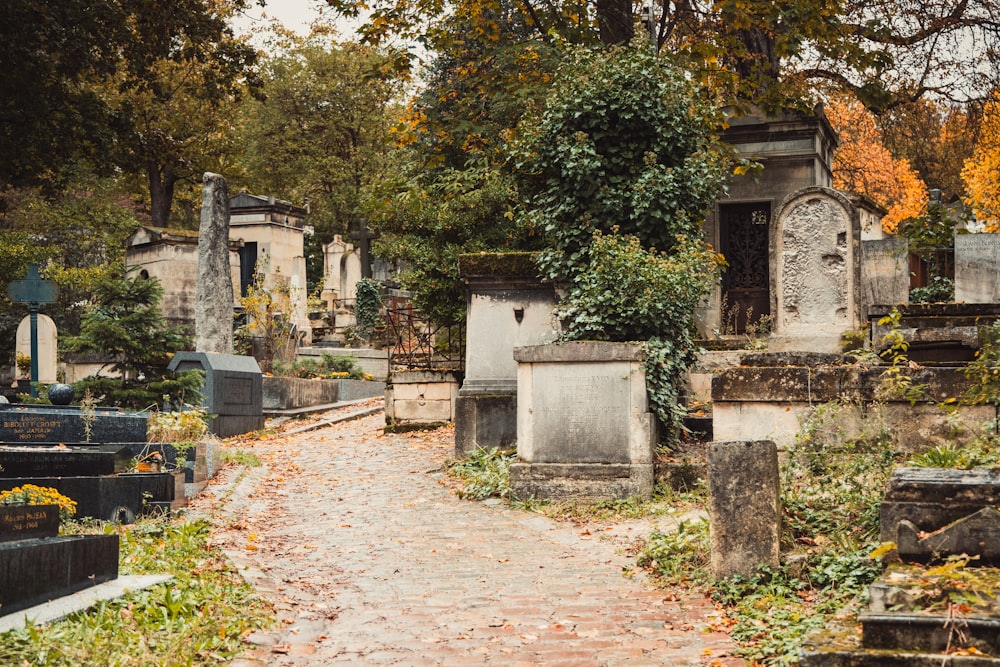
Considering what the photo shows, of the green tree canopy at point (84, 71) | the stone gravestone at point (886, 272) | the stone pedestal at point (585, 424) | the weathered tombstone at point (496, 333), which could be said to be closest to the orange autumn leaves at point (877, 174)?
the stone gravestone at point (886, 272)

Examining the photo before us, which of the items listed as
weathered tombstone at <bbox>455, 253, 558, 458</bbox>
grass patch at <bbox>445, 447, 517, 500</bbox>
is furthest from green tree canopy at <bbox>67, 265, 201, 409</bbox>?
grass patch at <bbox>445, 447, 517, 500</bbox>

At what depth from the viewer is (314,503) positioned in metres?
11.8

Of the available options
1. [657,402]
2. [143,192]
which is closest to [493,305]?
[657,402]

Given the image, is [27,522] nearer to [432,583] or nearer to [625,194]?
[432,583]

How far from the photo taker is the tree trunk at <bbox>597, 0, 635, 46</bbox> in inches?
723

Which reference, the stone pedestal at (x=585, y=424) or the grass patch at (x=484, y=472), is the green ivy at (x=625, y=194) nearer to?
the stone pedestal at (x=585, y=424)

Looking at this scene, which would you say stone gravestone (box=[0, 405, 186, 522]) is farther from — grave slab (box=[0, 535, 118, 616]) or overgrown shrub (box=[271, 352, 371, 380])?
overgrown shrub (box=[271, 352, 371, 380])

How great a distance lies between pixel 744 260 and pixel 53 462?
489 inches

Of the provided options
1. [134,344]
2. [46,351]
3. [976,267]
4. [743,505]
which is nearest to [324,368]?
[46,351]

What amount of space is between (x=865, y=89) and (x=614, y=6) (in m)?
4.54

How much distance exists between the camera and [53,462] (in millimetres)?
9531

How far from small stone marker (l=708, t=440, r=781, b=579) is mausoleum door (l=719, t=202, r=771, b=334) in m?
10.3

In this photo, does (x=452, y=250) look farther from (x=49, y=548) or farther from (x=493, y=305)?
(x=49, y=548)

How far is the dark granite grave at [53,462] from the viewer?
9398 millimetres
